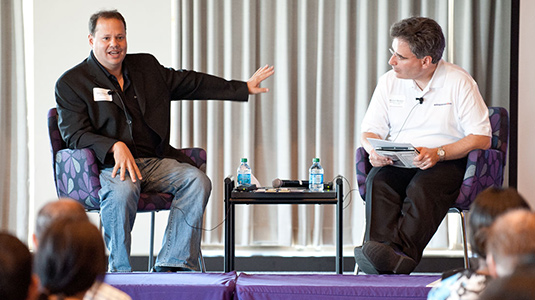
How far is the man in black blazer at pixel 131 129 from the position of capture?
132 inches

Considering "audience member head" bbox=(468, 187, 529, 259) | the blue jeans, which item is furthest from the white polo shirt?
"audience member head" bbox=(468, 187, 529, 259)

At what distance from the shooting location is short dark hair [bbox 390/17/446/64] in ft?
11.5

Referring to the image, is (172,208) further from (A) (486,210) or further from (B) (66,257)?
(B) (66,257)

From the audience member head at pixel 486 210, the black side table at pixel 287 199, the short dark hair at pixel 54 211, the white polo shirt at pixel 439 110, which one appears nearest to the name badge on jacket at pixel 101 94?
the black side table at pixel 287 199

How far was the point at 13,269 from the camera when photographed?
119 cm

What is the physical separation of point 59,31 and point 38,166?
936 mm

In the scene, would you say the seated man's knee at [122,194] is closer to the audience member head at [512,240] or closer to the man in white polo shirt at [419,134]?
the man in white polo shirt at [419,134]

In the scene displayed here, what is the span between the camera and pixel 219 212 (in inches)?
186

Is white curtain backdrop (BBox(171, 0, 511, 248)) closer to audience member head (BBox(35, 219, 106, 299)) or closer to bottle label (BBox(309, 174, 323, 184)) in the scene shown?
bottle label (BBox(309, 174, 323, 184))

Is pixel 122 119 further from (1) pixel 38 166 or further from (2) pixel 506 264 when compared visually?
(2) pixel 506 264

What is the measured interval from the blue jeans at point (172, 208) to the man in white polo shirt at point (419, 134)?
843mm

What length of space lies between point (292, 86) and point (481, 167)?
1667 millimetres

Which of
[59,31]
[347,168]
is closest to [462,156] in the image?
[347,168]

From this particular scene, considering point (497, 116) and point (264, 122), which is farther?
point (264, 122)
